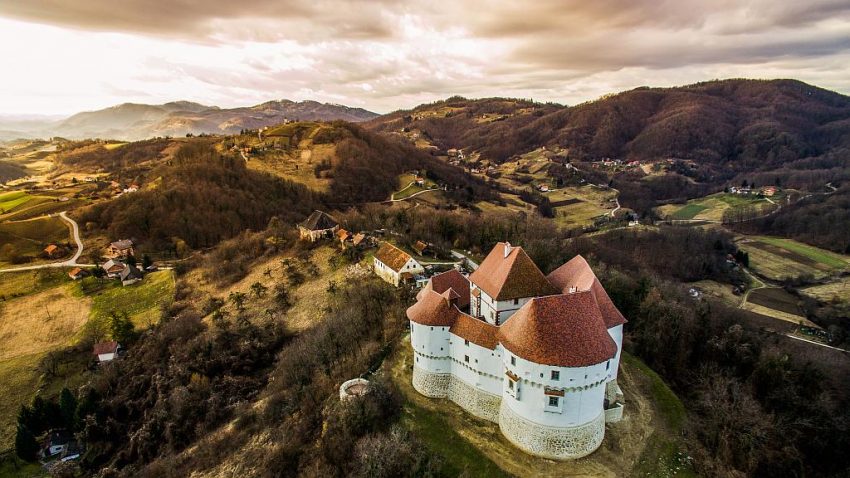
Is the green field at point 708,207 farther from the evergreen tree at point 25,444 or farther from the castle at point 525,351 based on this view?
the evergreen tree at point 25,444

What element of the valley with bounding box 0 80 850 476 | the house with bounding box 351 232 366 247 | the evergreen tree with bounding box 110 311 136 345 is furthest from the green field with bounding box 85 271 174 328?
the house with bounding box 351 232 366 247

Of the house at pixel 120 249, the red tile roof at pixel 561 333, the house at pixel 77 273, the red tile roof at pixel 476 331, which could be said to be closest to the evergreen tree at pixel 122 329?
the house at pixel 77 273

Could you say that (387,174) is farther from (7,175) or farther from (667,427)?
(7,175)

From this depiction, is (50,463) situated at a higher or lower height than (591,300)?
lower

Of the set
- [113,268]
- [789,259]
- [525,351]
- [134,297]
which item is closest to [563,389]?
[525,351]

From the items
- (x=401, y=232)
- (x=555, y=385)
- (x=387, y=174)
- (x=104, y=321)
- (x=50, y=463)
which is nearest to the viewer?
(x=555, y=385)

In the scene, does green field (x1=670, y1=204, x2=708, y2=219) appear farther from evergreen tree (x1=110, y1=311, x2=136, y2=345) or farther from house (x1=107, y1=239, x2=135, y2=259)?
house (x1=107, y1=239, x2=135, y2=259)

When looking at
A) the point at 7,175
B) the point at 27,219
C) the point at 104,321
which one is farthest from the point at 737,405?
the point at 7,175
